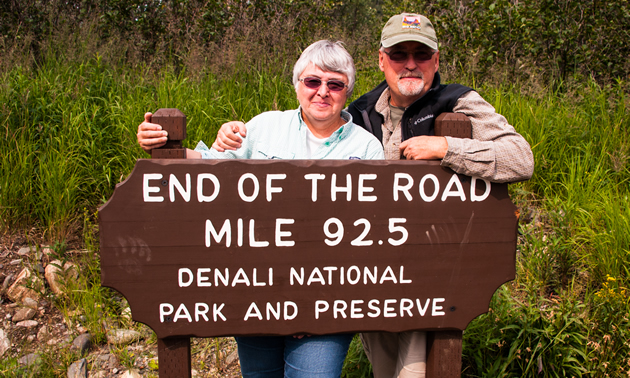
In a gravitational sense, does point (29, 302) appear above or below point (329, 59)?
below

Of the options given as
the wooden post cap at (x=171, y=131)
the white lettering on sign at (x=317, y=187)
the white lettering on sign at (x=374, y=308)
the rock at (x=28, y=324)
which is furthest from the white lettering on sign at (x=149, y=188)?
the rock at (x=28, y=324)

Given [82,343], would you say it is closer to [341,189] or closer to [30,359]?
[30,359]

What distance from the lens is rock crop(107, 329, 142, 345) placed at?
118 inches

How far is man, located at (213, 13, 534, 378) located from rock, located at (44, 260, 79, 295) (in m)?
1.91

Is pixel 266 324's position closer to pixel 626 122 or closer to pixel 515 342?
pixel 515 342

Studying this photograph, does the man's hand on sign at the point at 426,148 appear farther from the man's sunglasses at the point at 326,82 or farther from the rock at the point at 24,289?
the rock at the point at 24,289

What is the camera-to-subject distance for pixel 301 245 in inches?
60.5

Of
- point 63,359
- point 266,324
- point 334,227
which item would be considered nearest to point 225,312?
point 266,324

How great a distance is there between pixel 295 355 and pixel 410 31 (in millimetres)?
1365

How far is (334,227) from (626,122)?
3353mm

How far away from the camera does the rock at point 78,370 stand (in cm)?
275

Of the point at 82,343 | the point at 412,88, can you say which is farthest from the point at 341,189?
the point at 82,343

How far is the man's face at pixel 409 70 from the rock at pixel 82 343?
240cm

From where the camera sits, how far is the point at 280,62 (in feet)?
15.6
